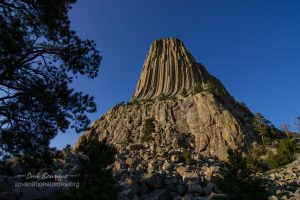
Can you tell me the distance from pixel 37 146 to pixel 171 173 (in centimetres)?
1345

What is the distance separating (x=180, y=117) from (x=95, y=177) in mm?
46747

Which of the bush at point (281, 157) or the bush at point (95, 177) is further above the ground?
the bush at point (281, 157)

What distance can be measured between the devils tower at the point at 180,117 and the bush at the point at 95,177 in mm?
27027

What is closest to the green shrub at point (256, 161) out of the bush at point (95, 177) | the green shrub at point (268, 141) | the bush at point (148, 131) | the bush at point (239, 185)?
the green shrub at point (268, 141)

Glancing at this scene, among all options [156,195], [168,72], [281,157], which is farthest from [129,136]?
[168,72]

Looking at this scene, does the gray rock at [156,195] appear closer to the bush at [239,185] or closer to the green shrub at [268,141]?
the bush at [239,185]

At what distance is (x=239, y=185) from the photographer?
16297 millimetres

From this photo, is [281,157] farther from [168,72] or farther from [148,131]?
[168,72]

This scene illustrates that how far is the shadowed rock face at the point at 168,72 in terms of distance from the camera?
84125 mm

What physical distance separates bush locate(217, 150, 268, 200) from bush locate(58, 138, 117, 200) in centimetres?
734

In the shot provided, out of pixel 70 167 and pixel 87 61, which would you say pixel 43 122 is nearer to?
pixel 87 61

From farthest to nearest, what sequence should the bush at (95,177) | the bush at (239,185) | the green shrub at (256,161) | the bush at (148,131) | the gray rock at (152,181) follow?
the bush at (148,131)
the green shrub at (256,161)
the gray rock at (152,181)
the bush at (239,185)
the bush at (95,177)

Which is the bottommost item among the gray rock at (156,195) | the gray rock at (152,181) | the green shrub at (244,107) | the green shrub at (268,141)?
the gray rock at (156,195)

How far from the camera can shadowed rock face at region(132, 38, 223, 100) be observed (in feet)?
276
